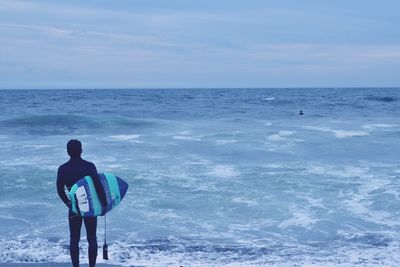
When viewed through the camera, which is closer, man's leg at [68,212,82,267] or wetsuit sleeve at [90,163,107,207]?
wetsuit sleeve at [90,163,107,207]

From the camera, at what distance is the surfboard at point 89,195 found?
524 cm

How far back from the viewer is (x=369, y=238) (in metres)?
8.00

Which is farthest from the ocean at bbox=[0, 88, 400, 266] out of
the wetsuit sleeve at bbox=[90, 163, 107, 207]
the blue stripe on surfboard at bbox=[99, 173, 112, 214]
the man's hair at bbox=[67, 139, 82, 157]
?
the man's hair at bbox=[67, 139, 82, 157]

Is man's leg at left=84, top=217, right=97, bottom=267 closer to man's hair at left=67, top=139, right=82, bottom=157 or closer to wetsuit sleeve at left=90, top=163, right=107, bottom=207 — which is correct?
wetsuit sleeve at left=90, top=163, right=107, bottom=207

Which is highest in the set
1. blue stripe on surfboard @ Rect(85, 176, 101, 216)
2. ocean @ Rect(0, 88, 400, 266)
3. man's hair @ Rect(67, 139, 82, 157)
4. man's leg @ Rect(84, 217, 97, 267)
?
man's hair @ Rect(67, 139, 82, 157)

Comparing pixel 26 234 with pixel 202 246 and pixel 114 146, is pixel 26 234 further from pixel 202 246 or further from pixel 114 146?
pixel 114 146

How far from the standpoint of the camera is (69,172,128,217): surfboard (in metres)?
5.24

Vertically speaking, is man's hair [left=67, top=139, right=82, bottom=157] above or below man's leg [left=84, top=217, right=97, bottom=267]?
Result: above

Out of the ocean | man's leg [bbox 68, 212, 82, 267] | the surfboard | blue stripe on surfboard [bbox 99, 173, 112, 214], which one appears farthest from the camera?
the ocean

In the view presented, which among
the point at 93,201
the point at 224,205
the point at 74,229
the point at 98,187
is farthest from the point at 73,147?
the point at 224,205

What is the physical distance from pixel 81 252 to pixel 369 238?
439 cm

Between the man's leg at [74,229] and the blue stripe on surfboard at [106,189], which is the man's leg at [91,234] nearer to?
the man's leg at [74,229]

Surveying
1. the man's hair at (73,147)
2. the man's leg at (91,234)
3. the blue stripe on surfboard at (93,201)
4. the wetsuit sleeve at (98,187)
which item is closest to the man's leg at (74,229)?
the man's leg at (91,234)

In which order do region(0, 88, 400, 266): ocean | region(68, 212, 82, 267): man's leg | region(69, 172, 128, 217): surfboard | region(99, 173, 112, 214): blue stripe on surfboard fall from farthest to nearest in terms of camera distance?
region(0, 88, 400, 266): ocean
region(68, 212, 82, 267): man's leg
region(99, 173, 112, 214): blue stripe on surfboard
region(69, 172, 128, 217): surfboard
